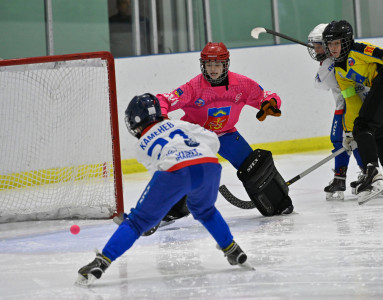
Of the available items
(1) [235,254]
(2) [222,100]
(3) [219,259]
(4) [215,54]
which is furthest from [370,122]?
(1) [235,254]

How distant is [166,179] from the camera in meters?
2.66

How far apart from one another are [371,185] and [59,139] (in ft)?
6.29

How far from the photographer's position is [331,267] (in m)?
2.78

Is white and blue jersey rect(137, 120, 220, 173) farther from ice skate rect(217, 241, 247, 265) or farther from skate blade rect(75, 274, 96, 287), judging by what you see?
skate blade rect(75, 274, 96, 287)

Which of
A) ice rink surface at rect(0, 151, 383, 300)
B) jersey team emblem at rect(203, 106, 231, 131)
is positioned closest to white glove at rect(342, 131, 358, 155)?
ice rink surface at rect(0, 151, 383, 300)

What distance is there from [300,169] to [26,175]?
2.21 m

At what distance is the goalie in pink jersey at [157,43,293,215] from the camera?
390 centimetres

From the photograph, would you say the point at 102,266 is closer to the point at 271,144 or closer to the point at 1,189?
the point at 1,189

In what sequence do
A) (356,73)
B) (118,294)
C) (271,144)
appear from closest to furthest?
(118,294) → (356,73) → (271,144)

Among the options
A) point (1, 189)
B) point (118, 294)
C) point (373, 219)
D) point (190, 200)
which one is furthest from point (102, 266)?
point (1, 189)

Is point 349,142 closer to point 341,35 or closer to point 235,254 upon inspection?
point 341,35

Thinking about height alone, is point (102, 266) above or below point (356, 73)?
below

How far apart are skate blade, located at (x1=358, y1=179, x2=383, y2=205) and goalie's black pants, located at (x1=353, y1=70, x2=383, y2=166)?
0.45ft

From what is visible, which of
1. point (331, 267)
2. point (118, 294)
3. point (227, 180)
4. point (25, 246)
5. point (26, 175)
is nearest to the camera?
point (118, 294)
